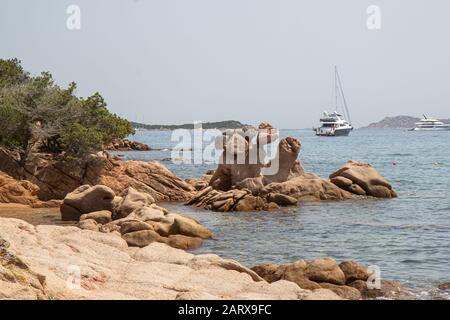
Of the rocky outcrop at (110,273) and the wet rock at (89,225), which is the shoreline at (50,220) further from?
the rocky outcrop at (110,273)

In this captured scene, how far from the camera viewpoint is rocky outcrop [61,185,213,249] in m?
23.2

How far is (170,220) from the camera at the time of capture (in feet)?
80.0

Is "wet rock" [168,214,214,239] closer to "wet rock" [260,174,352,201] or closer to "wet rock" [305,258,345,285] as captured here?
"wet rock" [305,258,345,285]

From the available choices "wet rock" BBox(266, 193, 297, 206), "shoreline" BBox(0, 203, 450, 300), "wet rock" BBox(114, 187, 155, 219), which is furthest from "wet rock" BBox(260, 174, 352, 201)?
"wet rock" BBox(114, 187, 155, 219)

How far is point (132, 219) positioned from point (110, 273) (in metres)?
9.65

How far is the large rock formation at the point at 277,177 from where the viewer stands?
39.0 metres

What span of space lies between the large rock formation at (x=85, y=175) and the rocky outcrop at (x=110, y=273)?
17.7 meters

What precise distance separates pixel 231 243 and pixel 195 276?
929cm

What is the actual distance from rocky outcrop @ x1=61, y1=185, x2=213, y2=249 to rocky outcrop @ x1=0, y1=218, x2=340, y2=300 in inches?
137

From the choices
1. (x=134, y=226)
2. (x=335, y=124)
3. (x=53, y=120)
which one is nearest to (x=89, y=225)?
(x=134, y=226)

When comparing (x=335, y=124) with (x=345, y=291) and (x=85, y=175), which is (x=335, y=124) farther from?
(x=345, y=291)

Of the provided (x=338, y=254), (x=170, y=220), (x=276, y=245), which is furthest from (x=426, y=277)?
(x=170, y=220)

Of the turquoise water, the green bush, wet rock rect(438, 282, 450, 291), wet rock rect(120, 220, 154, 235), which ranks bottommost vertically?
the turquoise water

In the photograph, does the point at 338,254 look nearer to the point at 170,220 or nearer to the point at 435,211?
the point at 170,220
